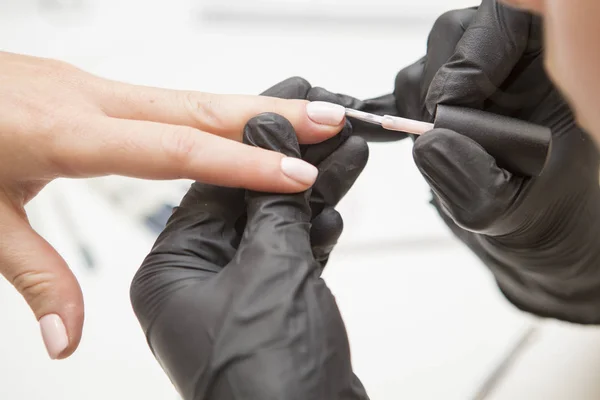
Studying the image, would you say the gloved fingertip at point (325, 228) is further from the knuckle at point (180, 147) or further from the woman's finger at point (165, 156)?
the knuckle at point (180, 147)

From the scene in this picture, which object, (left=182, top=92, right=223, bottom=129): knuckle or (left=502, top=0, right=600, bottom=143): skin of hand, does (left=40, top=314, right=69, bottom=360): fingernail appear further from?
(left=502, top=0, right=600, bottom=143): skin of hand

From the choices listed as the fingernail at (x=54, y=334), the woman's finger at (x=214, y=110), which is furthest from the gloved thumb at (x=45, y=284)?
the woman's finger at (x=214, y=110)

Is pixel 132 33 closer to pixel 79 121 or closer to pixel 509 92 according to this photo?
pixel 79 121

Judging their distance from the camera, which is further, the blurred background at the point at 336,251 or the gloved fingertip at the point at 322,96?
the blurred background at the point at 336,251

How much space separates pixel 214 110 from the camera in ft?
2.33

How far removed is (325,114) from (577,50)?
35cm

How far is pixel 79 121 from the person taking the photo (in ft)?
2.14

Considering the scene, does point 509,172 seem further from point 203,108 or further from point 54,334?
point 54,334

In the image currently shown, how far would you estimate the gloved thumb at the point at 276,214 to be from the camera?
550 mm

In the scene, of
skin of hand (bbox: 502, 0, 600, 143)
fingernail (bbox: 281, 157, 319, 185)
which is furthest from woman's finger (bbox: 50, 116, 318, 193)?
skin of hand (bbox: 502, 0, 600, 143)

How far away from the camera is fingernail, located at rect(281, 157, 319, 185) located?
0.59 meters

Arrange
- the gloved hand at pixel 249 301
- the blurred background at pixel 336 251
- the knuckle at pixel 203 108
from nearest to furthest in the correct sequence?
the gloved hand at pixel 249 301, the knuckle at pixel 203 108, the blurred background at pixel 336 251

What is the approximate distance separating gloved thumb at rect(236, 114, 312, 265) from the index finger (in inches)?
7.8

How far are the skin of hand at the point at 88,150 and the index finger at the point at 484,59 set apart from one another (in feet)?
0.45
